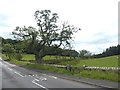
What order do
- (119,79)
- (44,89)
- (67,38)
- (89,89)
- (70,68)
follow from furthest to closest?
(67,38)
(70,68)
(119,79)
(44,89)
(89,89)

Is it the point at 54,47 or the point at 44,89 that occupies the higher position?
the point at 54,47

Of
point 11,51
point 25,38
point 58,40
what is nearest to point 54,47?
point 58,40

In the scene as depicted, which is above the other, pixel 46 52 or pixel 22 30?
pixel 22 30

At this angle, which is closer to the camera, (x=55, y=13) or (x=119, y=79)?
(x=119, y=79)

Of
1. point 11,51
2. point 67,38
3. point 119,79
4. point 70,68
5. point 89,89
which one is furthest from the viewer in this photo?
point 11,51

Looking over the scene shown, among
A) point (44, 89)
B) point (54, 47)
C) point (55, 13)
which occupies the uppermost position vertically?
point (55, 13)

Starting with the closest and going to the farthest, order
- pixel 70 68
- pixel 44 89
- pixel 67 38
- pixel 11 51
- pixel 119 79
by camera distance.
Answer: pixel 44 89 < pixel 119 79 < pixel 70 68 < pixel 67 38 < pixel 11 51

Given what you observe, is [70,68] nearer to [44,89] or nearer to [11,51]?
[44,89]

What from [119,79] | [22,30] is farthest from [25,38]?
[119,79]

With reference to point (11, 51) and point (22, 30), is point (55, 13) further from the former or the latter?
point (11, 51)

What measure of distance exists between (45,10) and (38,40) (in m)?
6.50

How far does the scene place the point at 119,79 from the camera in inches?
901

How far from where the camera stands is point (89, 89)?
1995cm

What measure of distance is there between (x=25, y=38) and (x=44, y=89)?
48.5 m
